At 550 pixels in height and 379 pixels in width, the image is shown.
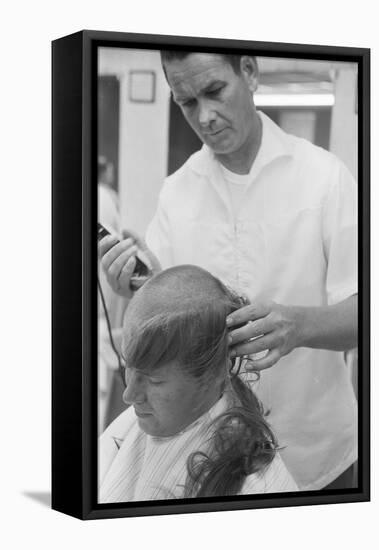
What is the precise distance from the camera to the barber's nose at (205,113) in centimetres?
646

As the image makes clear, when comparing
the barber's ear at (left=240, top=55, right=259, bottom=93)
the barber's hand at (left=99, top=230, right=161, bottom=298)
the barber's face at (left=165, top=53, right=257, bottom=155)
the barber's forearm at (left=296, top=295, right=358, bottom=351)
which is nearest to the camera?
the barber's hand at (left=99, top=230, right=161, bottom=298)

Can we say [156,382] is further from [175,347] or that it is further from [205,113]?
[205,113]

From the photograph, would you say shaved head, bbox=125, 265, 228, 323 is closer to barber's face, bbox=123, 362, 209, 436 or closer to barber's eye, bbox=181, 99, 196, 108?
barber's face, bbox=123, 362, 209, 436

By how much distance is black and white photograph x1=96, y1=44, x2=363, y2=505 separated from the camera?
249 inches

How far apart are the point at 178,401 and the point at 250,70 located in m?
1.49

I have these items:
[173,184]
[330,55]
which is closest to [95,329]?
[173,184]

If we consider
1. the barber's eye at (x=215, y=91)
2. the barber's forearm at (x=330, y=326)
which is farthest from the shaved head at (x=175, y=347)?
the barber's eye at (x=215, y=91)

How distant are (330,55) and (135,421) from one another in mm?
1887

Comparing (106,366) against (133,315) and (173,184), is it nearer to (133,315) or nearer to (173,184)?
(133,315)

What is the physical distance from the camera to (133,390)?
20.8ft

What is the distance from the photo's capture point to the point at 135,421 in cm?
638

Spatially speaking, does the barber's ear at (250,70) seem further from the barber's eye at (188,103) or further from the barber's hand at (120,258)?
the barber's hand at (120,258)

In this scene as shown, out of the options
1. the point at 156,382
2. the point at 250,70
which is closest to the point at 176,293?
the point at 156,382

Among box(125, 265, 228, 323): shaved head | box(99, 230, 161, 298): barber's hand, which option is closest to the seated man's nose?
box(125, 265, 228, 323): shaved head
